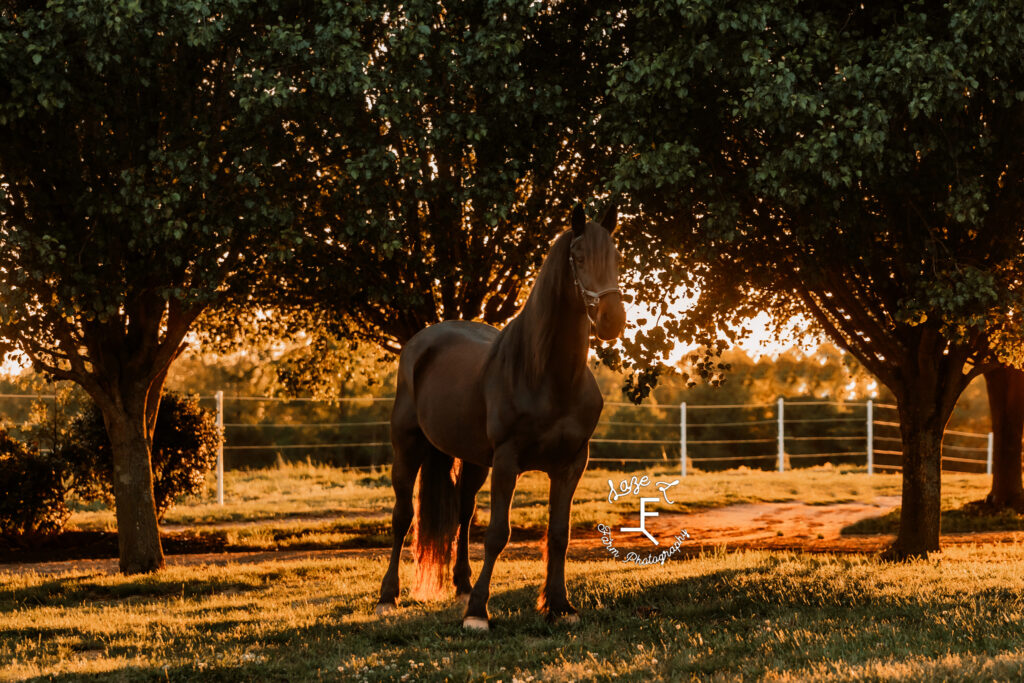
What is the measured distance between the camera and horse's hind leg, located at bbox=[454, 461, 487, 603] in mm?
7973

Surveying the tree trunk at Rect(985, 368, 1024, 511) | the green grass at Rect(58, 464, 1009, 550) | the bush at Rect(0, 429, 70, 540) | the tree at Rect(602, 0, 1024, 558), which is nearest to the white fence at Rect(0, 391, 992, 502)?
the green grass at Rect(58, 464, 1009, 550)

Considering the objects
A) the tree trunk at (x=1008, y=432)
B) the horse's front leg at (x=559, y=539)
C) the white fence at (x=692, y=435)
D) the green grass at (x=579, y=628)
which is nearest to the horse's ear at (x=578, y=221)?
the horse's front leg at (x=559, y=539)

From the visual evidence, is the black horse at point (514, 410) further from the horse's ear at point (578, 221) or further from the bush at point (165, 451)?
the bush at point (165, 451)

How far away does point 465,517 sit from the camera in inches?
319

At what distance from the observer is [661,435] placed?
35156 mm

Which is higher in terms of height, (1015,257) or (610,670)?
(1015,257)

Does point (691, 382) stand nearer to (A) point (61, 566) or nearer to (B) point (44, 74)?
(B) point (44, 74)

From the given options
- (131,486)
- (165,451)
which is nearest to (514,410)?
(131,486)

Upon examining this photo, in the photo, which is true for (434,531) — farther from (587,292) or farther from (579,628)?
(587,292)

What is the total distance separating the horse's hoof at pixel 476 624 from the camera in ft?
21.1

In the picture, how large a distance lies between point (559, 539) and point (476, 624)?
0.84m

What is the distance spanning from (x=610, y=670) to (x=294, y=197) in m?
6.86

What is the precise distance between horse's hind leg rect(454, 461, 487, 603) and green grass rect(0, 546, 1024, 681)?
39cm

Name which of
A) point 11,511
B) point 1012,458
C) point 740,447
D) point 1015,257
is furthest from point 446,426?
Result: point 740,447
